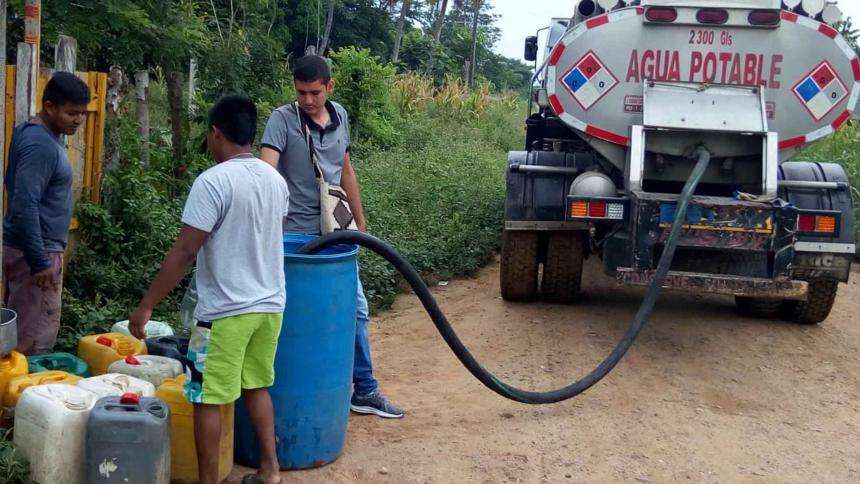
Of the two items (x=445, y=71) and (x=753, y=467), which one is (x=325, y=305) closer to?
(x=753, y=467)

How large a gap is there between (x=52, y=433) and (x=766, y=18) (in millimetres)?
5338

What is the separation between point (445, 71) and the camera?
33.3m

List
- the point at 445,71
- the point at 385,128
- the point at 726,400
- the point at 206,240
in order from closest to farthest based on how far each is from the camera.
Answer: the point at 206,240 → the point at 726,400 → the point at 385,128 → the point at 445,71

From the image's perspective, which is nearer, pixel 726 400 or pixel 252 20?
pixel 726 400

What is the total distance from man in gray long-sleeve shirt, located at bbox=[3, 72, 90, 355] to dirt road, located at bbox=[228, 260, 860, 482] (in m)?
1.52

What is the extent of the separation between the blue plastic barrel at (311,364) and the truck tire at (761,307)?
14.5 feet

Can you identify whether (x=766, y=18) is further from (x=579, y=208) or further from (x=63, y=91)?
(x=63, y=91)

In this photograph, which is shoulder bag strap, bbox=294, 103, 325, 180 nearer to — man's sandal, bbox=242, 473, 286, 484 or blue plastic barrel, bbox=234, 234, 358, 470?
blue plastic barrel, bbox=234, 234, 358, 470

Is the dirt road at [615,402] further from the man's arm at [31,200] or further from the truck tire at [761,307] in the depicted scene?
the man's arm at [31,200]

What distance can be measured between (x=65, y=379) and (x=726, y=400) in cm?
381

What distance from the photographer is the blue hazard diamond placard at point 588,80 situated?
22.0 feet

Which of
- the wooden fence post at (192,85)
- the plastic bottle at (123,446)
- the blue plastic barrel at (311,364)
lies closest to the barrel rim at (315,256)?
the blue plastic barrel at (311,364)

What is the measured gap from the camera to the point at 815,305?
23.9 feet

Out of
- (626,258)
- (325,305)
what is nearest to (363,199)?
(626,258)
